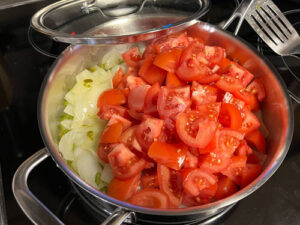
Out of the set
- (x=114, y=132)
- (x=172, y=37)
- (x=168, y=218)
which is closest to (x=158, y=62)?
(x=172, y=37)

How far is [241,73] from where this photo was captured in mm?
1239

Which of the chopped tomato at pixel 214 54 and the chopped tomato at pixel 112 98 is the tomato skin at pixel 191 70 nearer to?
the chopped tomato at pixel 214 54

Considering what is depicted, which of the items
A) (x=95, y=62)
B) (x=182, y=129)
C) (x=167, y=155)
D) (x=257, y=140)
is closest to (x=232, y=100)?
(x=257, y=140)

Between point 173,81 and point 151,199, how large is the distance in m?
0.50

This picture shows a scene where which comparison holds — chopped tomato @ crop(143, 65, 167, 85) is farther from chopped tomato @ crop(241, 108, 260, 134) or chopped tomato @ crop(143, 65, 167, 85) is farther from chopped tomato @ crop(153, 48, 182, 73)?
chopped tomato @ crop(241, 108, 260, 134)

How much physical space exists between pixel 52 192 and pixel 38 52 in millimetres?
825

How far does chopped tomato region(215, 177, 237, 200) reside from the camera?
3.22 feet

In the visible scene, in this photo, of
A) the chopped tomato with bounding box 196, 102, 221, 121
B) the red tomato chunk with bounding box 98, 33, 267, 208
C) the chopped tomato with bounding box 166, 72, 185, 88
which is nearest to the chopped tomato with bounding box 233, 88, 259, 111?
the red tomato chunk with bounding box 98, 33, 267, 208

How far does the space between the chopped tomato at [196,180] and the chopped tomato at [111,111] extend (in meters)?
0.36

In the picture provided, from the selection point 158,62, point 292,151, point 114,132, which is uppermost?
point 158,62

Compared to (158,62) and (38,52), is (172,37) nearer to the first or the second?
(158,62)

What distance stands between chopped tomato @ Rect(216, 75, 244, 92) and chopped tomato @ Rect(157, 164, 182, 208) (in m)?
0.42

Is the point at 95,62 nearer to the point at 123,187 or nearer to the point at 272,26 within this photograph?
the point at 123,187

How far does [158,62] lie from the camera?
3.83 ft
